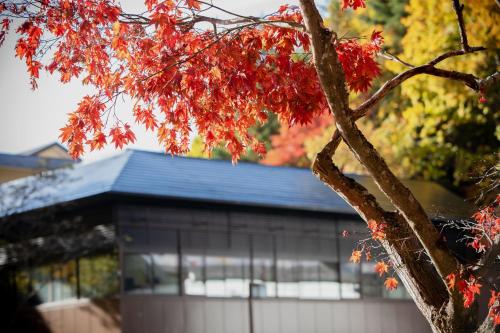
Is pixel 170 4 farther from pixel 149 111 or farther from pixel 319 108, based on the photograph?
pixel 319 108

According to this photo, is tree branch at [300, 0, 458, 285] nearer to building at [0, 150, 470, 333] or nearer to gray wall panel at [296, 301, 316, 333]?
building at [0, 150, 470, 333]

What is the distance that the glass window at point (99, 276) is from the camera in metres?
20.5

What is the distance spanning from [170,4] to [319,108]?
174cm

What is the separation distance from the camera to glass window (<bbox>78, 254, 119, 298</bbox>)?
67.3 ft

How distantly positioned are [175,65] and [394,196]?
2390mm

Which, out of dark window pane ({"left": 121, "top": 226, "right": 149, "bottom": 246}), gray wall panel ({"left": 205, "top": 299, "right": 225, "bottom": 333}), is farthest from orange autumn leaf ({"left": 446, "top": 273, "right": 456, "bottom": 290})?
gray wall panel ({"left": 205, "top": 299, "right": 225, "bottom": 333})

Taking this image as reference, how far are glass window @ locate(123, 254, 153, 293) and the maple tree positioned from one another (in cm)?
1166

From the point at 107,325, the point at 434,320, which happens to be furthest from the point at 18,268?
the point at 434,320

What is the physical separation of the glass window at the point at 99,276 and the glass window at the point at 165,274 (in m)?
0.91

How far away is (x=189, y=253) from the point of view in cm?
2127

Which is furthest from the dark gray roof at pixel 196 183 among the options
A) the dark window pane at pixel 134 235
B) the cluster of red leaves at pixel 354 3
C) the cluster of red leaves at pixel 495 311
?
the cluster of red leaves at pixel 495 311

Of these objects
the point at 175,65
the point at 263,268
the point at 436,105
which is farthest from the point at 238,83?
the point at 436,105

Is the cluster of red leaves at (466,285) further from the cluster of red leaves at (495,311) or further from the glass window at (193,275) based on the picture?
the glass window at (193,275)

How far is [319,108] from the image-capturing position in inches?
342
